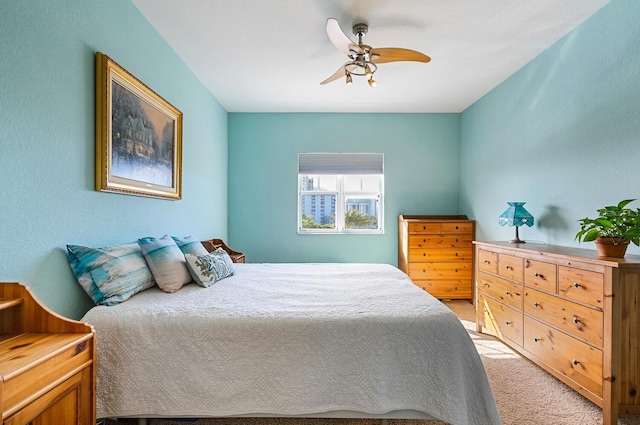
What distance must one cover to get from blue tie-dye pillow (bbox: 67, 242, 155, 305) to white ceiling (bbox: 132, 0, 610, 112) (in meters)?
1.77

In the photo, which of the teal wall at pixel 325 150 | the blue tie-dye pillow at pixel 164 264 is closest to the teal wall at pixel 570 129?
the teal wall at pixel 325 150

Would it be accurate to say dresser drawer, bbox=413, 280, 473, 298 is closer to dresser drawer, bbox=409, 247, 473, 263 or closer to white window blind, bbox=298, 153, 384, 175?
dresser drawer, bbox=409, 247, 473, 263

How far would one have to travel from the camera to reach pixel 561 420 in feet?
5.85

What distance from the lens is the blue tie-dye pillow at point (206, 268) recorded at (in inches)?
82.2

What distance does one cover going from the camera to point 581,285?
1.88 meters

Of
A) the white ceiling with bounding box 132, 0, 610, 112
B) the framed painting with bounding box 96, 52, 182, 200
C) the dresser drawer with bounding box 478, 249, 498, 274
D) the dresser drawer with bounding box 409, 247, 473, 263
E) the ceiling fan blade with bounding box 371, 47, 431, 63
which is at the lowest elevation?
the dresser drawer with bounding box 409, 247, 473, 263

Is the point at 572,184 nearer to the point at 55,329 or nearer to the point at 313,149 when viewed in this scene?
the point at 313,149

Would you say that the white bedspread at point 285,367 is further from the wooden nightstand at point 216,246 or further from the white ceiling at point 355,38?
the white ceiling at point 355,38

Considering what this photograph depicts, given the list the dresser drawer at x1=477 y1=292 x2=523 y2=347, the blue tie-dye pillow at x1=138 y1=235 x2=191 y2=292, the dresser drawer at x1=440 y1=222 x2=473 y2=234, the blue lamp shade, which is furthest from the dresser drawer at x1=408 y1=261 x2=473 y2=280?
the blue tie-dye pillow at x1=138 y1=235 x2=191 y2=292

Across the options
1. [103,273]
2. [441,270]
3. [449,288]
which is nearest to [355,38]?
[103,273]

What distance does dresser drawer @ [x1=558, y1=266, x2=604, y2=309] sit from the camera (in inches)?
69.0

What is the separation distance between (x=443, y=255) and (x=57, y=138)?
3.98 metres

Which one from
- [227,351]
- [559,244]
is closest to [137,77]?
[227,351]

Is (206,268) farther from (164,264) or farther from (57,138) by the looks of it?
(57,138)
